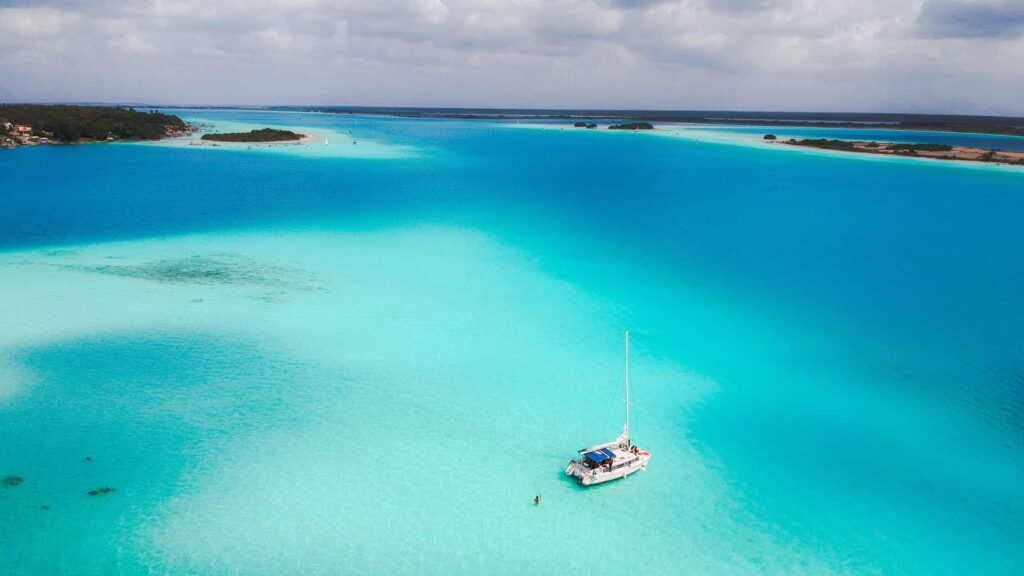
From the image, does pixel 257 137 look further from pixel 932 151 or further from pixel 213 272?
pixel 932 151

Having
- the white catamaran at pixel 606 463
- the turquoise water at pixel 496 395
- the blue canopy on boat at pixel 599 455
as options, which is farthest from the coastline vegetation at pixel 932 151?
the blue canopy on boat at pixel 599 455

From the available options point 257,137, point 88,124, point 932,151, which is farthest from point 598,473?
point 88,124

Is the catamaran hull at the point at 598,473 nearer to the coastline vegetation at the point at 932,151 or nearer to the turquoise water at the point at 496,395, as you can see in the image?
the turquoise water at the point at 496,395

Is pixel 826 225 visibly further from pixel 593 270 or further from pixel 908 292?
pixel 593 270

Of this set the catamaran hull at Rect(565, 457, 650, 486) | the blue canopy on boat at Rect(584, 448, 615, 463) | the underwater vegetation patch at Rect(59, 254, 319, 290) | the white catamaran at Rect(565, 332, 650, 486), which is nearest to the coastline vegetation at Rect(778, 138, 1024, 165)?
the white catamaran at Rect(565, 332, 650, 486)

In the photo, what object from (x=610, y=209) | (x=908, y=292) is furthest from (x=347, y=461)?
(x=610, y=209)

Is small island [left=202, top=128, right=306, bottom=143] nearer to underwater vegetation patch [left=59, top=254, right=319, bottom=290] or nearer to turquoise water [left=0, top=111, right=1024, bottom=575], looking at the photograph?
turquoise water [left=0, top=111, right=1024, bottom=575]

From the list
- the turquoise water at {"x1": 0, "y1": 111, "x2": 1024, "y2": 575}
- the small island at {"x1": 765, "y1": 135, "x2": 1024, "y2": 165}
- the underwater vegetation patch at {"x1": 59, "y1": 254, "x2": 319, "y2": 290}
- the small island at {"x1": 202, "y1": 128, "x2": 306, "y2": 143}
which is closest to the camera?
the turquoise water at {"x1": 0, "y1": 111, "x2": 1024, "y2": 575}
